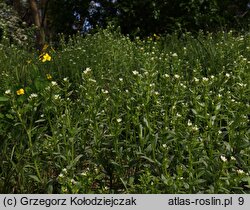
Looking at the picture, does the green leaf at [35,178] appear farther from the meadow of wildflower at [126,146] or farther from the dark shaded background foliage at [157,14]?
the dark shaded background foliage at [157,14]

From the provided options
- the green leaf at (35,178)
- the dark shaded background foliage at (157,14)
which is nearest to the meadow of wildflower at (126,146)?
the green leaf at (35,178)

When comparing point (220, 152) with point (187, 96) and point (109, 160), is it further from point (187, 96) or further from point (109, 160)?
point (187, 96)

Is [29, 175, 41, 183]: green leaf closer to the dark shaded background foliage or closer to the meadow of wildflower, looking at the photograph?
the meadow of wildflower

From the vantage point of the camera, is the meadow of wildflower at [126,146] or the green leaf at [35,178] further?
the green leaf at [35,178]

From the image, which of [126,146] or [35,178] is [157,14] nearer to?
[126,146]

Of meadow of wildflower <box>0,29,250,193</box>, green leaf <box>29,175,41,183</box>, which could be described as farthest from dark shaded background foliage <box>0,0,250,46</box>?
green leaf <box>29,175,41,183</box>

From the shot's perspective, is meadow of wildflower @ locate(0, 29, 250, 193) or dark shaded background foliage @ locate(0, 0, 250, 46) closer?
meadow of wildflower @ locate(0, 29, 250, 193)

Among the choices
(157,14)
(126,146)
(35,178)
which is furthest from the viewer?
(157,14)

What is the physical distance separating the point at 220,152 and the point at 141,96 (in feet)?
2.33

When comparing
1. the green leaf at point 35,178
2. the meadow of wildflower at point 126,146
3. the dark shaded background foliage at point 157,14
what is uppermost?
the dark shaded background foliage at point 157,14

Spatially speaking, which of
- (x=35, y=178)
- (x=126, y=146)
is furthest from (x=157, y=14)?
(x=35, y=178)

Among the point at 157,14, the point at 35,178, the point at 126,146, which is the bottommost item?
the point at 35,178

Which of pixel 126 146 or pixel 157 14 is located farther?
pixel 157 14

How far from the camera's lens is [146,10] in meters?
8.45
